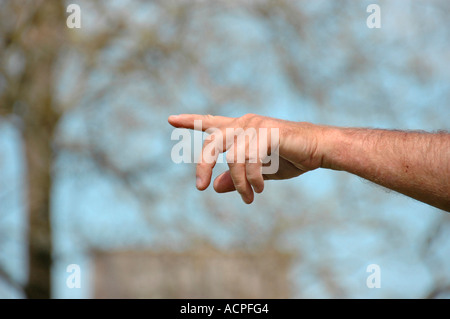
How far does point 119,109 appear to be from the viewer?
8.05m

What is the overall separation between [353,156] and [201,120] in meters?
0.50

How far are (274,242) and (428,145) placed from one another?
6591 mm

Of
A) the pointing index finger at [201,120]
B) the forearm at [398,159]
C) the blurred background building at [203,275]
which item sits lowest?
the forearm at [398,159]

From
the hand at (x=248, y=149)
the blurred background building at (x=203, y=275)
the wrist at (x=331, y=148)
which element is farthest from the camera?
the blurred background building at (x=203, y=275)

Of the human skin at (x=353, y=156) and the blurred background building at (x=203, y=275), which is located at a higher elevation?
the blurred background building at (x=203, y=275)

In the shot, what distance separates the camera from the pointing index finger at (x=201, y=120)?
1.88 meters

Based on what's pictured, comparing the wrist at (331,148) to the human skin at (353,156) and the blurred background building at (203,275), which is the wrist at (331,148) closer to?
the human skin at (353,156)

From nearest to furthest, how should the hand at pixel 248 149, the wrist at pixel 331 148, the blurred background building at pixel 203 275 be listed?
the hand at pixel 248 149
the wrist at pixel 331 148
the blurred background building at pixel 203 275

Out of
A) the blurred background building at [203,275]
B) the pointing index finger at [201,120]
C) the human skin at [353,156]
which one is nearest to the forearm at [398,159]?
the human skin at [353,156]

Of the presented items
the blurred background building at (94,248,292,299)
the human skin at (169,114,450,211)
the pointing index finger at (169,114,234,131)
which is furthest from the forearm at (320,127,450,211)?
the blurred background building at (94,248,292,299)

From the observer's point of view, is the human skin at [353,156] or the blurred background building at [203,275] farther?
the blurred background building at [203,275]

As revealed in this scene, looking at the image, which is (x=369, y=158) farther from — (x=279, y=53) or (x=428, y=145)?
(x=279, y=53)

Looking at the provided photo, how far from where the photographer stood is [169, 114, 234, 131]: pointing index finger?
6.15 feet
